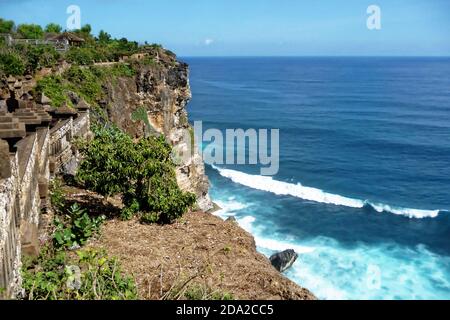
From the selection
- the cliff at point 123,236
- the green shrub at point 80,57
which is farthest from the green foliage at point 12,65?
the cliff at point 123,236

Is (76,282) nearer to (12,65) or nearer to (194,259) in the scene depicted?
(194,259)

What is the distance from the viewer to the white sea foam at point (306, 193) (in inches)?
1508

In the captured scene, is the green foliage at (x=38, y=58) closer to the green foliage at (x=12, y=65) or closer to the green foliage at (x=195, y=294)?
the green foliage at (x=12, y=65)

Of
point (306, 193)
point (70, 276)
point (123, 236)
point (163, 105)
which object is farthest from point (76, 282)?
point (306, 193)

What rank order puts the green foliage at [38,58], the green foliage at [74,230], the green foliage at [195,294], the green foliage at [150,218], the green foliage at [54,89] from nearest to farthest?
the green foliage at [195,294]
the green foliage at [74,230]
the green foliage at [150,218]
the green foliage at [54,89]
the green foliage at [38,58]

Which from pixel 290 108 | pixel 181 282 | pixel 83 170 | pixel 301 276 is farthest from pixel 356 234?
pixel 290 108

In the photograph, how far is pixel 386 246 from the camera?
107ft

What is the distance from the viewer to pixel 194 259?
10719 millimetres

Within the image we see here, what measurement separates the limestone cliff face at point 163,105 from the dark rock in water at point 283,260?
10312 millimetres

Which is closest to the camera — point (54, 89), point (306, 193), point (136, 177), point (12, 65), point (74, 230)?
point (74, 230)

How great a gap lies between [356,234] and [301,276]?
8983 millimetres

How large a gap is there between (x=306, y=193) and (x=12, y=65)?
1064 inches

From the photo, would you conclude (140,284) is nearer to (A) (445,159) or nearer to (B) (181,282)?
(B) (181,282)
